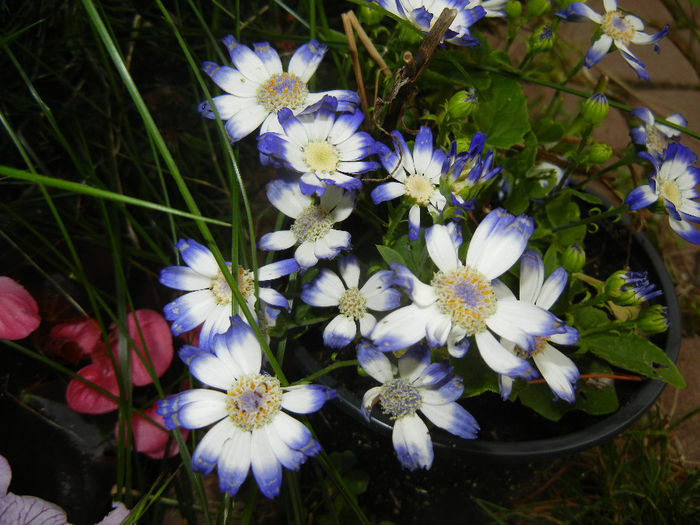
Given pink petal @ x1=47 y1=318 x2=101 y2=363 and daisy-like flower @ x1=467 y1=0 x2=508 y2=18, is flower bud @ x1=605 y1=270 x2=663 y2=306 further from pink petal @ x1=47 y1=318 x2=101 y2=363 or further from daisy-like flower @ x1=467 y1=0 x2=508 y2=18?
pink petal @ x1=47 y1=318 x2=101 y2=363

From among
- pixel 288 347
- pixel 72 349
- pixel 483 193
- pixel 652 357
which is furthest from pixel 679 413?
pixel 72 349

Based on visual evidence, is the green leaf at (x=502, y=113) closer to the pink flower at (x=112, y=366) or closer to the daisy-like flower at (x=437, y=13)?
the daisy-like flower at (x=437, y=13)

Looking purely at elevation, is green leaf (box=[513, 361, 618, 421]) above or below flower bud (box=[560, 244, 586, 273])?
below

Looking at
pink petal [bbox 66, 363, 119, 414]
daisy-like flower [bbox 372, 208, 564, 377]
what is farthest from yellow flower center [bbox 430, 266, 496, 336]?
pink petal [bbox 66, 363, 119, 414]

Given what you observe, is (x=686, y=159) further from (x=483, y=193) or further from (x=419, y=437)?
(x=419, y=437)

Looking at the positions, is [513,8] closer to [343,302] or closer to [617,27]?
[617,27]

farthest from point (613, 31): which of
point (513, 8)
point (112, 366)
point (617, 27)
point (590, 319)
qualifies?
point (112, 366)

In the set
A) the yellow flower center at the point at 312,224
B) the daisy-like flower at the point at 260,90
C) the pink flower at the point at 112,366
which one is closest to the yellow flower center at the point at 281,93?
the daisy-like flower at the point at 260,90
